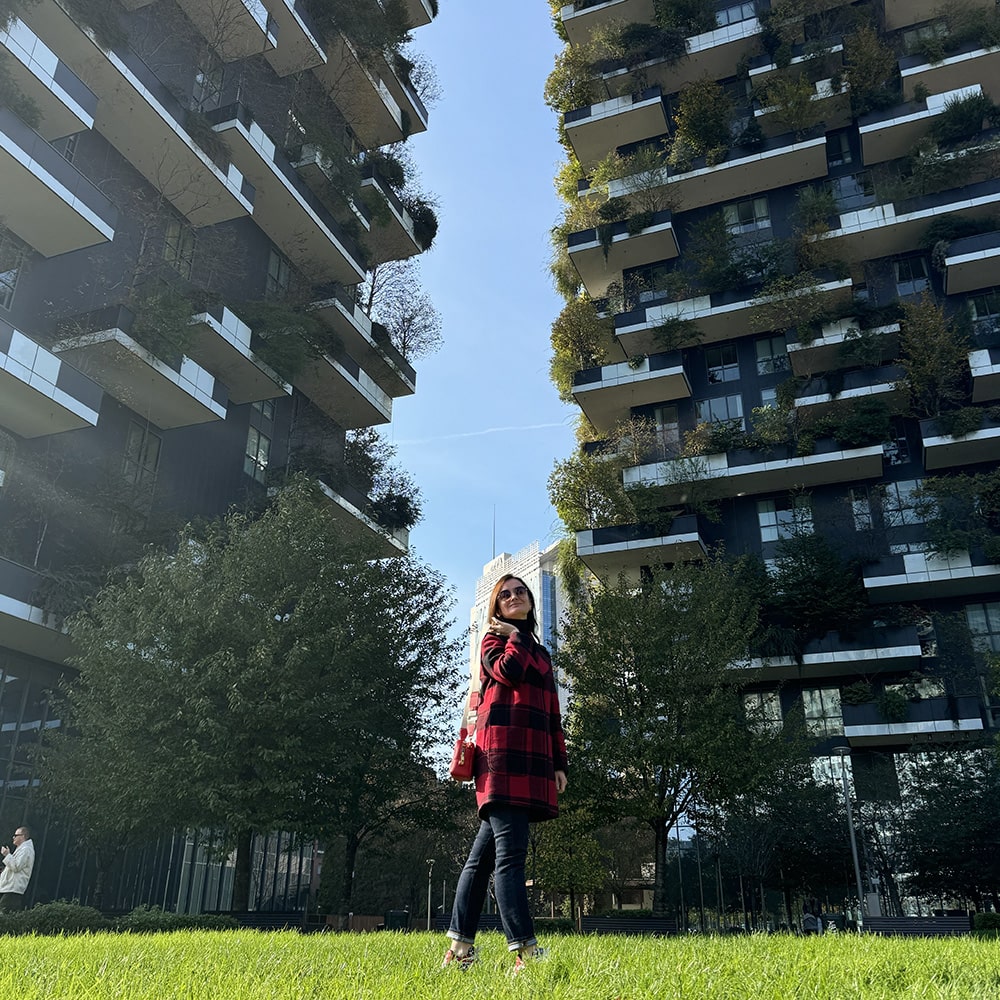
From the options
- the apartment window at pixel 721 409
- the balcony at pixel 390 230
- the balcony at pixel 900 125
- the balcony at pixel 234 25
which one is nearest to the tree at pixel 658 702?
the apartment window at pixel 721 409

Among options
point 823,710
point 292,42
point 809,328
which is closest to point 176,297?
point 292,42

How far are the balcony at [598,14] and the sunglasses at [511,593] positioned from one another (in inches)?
1814

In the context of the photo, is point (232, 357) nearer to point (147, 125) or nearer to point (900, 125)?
point (147, 125)

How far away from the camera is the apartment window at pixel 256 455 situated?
31.6 m

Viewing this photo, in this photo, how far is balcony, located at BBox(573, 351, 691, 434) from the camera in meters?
37.7

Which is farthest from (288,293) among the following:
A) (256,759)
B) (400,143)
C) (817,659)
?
(817,659)

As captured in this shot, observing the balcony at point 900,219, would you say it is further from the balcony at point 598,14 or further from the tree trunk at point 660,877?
the tree trunk at point 660,877

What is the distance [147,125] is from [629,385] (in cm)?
2153

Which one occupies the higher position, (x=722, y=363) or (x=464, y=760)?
(x=722, y=363)

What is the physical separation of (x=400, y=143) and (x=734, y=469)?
23.4 m

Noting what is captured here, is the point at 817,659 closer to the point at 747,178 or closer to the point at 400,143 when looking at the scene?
the point at 747,178

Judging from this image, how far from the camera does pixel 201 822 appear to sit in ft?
56.7

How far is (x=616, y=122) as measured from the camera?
4178 cm

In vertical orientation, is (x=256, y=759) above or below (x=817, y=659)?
below
